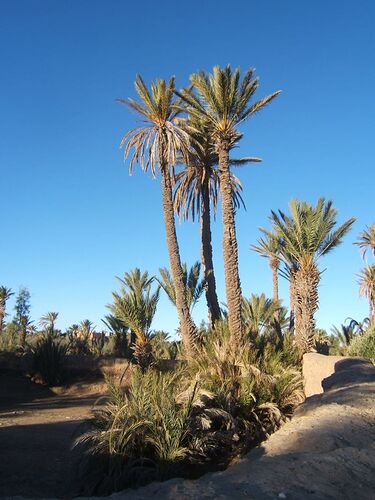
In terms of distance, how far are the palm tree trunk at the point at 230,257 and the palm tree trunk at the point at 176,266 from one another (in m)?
2.27

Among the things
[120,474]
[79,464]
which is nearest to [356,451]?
[120,474]

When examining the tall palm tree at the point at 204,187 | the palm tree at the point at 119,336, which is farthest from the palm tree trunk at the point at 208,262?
the palm tree at the point at 119,336

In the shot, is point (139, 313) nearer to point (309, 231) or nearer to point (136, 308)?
point (136, 308)

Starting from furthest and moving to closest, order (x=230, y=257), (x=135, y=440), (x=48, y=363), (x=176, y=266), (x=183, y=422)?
1. (x=48, y=363)
2. (x=176, y=266)
3. (x=230, y=257)
4. (x=183, y=422)
5. (x=135, y=440)

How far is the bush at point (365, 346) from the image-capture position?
1700 cm

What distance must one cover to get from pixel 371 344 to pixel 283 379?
21.9 ft

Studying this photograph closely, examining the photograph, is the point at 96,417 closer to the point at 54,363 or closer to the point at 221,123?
the point at 221,123

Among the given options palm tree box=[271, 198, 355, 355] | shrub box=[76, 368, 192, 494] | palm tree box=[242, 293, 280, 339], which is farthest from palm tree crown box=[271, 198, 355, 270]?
shrub box=[76, 368, 192, 494]

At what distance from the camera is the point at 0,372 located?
24062mm

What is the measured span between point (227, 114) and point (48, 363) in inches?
542

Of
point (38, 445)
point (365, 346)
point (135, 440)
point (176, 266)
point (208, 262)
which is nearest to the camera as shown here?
point (135, 440)

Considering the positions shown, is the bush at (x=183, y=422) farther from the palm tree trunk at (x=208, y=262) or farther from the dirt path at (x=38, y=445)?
the palm tree trunk at (x=208, y=262)

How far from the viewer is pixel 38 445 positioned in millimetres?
9516

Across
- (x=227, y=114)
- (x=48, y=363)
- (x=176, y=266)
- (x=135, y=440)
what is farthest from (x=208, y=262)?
(x=135, y=440)
